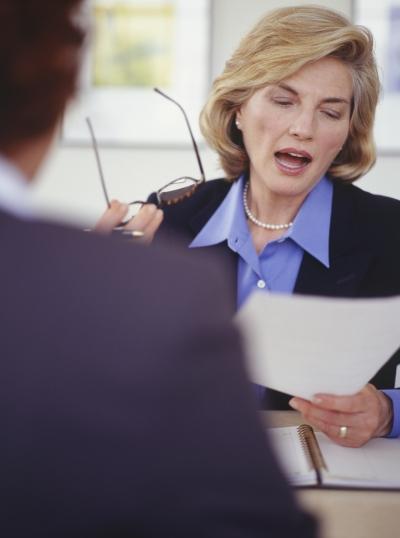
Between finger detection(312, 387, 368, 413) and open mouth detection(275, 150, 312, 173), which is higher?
open mouth detection(275, 150, 312, 173)

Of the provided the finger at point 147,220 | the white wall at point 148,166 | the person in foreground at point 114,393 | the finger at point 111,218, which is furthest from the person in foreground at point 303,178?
the white wall at point 148,166

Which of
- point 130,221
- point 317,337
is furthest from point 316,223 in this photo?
point 317,337

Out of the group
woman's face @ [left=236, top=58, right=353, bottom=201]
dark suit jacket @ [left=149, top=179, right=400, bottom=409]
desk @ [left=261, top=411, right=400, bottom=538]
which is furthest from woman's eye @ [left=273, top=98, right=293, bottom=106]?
desk @ [left=261, top=411, right=400, bottom=538]

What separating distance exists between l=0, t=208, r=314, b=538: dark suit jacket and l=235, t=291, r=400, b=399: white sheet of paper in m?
0.54

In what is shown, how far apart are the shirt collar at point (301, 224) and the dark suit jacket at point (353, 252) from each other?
0.6 inches

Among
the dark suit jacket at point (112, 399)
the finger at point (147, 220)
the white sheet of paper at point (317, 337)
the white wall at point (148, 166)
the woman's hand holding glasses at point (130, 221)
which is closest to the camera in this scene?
the dark suit jacket at point (112, 399)

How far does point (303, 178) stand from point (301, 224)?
4.1 inches

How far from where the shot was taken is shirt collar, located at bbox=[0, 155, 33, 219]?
487 millimetres

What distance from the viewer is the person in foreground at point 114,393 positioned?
45 cm

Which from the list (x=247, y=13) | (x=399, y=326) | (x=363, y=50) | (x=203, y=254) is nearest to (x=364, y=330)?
(x=399, y=326)

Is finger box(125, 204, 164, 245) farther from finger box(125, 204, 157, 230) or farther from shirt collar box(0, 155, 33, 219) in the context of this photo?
shirt collar box(0, 155, 33, 219)

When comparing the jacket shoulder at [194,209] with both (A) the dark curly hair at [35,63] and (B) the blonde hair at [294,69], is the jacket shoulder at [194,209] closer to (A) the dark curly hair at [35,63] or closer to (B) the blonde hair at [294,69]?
(B) the blonde hair at [294,69]

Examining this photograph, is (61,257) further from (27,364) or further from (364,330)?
(364,330)

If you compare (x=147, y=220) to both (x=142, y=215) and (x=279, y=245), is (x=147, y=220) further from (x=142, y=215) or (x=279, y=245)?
(x=279, y=245)
